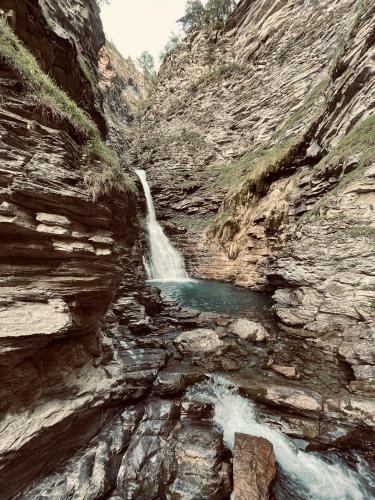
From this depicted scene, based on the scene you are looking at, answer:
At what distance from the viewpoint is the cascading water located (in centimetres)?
442

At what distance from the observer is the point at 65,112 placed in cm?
567

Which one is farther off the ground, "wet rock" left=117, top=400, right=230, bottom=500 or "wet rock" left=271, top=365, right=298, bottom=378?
"wet rock" left=271, top=365, right=298, bottom=378

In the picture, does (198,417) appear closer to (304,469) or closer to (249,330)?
(304,469)

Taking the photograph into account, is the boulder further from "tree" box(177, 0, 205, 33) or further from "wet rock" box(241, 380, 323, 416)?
"tree" box(177, 0, 205, 33)

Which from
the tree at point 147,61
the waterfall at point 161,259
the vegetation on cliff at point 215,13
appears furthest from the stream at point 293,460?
the tree at point 147,61

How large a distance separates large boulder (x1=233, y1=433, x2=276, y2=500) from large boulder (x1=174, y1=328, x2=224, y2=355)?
11.4 ft

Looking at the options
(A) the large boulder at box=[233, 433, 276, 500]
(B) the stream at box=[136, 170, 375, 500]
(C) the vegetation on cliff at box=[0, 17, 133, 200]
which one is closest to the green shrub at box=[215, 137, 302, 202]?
(C) the vegetation on cliff at box=[0, 17, 133, 200]

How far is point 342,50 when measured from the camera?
1706cm

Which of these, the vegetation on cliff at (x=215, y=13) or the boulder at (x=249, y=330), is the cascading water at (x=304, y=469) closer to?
the boulder at (x=249, y=330)

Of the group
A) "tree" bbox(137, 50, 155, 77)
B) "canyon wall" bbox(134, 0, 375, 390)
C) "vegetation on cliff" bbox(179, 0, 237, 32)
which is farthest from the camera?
"tree" bbox(137, 50, 155, 77)

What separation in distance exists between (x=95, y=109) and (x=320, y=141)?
1435 centimetres

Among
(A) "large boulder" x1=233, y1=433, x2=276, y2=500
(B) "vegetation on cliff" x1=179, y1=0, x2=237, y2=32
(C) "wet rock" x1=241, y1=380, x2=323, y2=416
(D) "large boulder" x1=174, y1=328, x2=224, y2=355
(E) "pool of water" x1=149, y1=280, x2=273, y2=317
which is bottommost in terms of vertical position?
(A) "large boulder" x1=233, y1=433, x2=276, y2=500

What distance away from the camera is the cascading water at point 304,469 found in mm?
4418

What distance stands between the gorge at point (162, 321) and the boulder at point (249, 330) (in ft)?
0.26
